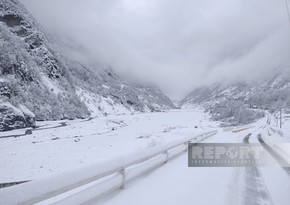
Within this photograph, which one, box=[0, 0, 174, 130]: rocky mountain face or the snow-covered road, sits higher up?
box=[0, 0, 174, 130]: rocky mountain face

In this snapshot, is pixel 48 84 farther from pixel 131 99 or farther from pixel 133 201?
pixel 131 99

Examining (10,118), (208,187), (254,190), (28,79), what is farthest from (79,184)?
(28,79)

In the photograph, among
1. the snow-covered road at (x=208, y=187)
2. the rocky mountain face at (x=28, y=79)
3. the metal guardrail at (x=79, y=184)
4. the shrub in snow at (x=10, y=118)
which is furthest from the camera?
the rocky mountain face at (x=28, y=79)

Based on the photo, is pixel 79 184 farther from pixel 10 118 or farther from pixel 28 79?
pixel 28 79

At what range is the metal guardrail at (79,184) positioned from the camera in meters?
3.86

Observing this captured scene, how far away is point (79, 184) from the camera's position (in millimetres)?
5441

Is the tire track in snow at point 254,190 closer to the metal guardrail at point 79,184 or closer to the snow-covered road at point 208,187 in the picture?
the snow-covered road at point 208,187

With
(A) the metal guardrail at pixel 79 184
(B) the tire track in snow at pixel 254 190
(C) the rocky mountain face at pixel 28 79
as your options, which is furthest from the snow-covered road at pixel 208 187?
(C) the rocky mountain face at pixel 28 79

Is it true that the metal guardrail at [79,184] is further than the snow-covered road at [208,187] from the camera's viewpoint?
No

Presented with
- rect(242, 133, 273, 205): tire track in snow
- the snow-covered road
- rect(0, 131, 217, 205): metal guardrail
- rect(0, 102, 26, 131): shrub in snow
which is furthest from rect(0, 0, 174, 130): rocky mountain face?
rect(242, 133, 273, 205): tire track in snow

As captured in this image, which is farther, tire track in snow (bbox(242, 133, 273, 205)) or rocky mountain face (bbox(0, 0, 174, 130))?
→ rocky mountain face (bbox(0, 0, 174, 130))

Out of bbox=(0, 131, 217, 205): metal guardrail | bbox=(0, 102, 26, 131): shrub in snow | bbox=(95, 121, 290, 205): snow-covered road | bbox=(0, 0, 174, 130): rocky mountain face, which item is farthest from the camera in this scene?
bbox=(0, 0, 174, 130): rocky mountain face

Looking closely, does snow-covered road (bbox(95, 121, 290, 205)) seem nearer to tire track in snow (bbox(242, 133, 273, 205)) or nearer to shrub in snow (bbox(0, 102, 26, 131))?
tire track in snow (bbox(242, 133, 273, 205))

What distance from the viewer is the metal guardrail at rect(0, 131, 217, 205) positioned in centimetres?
386
